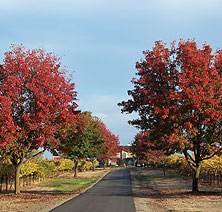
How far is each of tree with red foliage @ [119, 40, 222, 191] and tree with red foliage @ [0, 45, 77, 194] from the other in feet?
14.7

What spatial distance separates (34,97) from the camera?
67.7 feet

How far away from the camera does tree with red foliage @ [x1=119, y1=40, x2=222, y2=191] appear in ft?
61.1

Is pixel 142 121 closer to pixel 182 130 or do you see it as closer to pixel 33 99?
pixel 182 130

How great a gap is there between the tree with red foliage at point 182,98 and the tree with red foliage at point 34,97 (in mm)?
4480

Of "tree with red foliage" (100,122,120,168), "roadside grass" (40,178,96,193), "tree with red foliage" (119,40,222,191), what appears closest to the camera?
"tree with red foliage" (119,40,222,191)

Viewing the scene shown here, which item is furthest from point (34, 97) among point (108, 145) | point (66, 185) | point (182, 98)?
point (108, 145)

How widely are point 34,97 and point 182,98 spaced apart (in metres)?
9.49

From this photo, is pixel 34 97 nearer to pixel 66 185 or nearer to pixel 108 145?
pixel 66 185

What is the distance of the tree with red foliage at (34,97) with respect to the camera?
19.9 metres

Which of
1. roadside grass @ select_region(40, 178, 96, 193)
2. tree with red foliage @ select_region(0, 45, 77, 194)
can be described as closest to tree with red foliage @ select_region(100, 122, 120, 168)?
roadside grass @ select_region(40, 178, 96, 193)

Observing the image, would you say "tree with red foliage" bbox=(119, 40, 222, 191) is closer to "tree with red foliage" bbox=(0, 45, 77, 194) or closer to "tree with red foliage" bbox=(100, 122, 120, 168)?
"tree with red foliage" bbox=(0, 45, 77, 194)

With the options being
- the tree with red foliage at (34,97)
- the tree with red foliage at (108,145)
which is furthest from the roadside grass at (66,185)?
the tree with red foliage at (108,145)

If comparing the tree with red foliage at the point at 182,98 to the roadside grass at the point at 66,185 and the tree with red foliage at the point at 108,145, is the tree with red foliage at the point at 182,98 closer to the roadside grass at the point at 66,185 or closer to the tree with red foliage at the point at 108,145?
the roadside grass at the point at 66,185

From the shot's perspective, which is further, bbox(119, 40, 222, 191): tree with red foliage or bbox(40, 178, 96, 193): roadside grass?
bbox(40, 178, 96, 193): roadside grass
